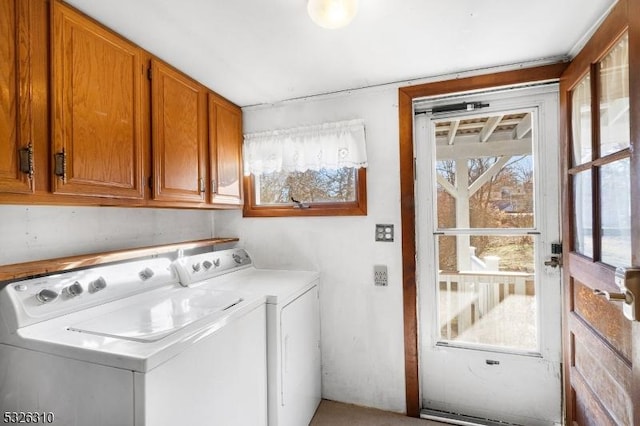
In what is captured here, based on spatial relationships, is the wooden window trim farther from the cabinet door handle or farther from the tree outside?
the cabinet door handle

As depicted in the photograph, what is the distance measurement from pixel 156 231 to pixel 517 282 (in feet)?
7.81

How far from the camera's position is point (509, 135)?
198 centimetres

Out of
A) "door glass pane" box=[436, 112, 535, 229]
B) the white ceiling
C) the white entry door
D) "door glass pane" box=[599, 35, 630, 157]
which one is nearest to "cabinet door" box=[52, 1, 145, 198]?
the white ceiling

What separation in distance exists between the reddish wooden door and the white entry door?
7.9 inches

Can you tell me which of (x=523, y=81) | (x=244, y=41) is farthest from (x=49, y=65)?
(x=523, y=81)

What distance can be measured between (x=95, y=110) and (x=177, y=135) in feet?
1.55

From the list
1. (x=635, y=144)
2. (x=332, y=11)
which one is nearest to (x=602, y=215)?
(x=635, y=144)

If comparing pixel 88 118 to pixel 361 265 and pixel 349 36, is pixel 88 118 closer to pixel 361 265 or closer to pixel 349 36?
pixel 349 36

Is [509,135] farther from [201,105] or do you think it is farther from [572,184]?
[201,105]

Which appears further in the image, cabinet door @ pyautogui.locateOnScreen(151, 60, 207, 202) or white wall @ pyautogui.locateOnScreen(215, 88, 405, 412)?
white wall @ pyautogui.locateOnScreen(215, 88, 405, 412)

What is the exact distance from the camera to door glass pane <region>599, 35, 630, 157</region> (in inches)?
44.5

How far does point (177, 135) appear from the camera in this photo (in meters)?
1.77

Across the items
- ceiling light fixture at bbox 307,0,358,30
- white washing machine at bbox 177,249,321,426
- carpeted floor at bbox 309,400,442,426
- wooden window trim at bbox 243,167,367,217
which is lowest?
carpeted floor at bbox 309,400,442,426

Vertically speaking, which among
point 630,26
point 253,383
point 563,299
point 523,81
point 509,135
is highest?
point 523,81
